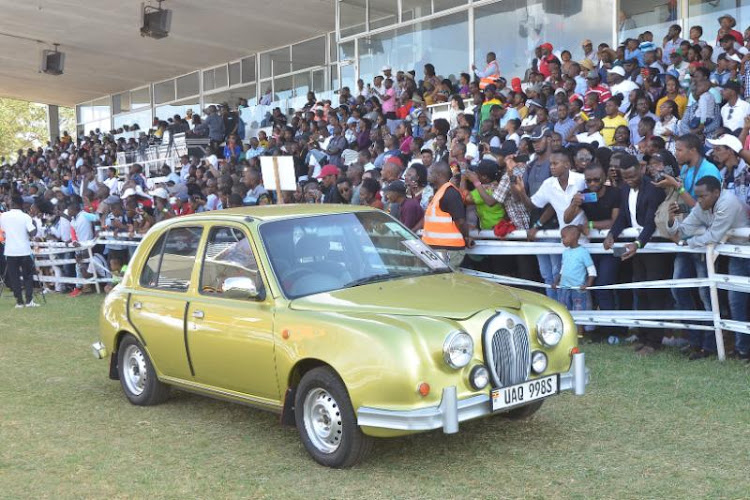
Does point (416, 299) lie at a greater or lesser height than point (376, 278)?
lesser

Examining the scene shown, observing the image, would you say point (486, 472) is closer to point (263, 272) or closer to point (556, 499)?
point (556, 499)

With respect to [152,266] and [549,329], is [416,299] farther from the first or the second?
[152,266]

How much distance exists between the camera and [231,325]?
608 cm

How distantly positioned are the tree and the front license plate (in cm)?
6027

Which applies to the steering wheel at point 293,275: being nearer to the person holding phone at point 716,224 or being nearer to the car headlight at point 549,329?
the car headlight at point 549,329

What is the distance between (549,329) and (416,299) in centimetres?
94

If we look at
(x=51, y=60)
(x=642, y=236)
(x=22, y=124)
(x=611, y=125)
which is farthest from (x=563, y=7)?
(x=22, y=124)

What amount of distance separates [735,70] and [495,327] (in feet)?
30.8

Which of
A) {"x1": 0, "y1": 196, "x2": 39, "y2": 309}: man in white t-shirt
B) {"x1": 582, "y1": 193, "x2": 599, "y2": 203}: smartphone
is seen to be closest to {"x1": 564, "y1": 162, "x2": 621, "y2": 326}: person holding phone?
{"x1": 582, "y1": 193, "x2": 599, "y2": 203}: smartphone

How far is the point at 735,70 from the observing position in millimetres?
12727

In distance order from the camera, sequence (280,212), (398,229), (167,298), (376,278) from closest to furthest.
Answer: (376,278) < (280,212) < (398,229) < (167,298)

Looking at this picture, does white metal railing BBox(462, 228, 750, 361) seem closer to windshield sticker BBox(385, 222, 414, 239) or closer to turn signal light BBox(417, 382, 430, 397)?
windshield sticker BBox(385, 222, 414, 239)

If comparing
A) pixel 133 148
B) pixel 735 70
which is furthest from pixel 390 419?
pixel 133 148

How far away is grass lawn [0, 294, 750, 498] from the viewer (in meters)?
5.02
